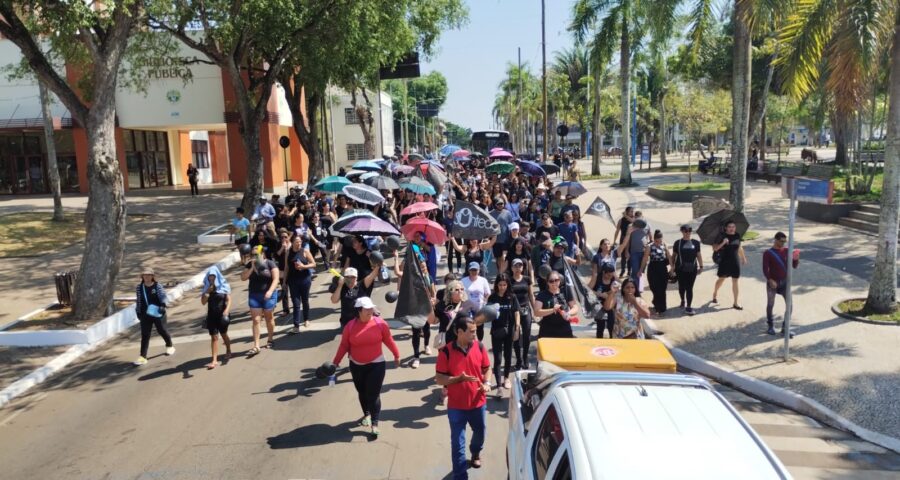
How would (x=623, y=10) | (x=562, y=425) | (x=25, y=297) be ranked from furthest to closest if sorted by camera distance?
1. (x=623, y=10)
2. (x=25, y=297)
3. (x=562, y=425)

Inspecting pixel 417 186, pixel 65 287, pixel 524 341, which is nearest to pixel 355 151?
pixel 417 186

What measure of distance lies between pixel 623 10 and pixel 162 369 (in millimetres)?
26130

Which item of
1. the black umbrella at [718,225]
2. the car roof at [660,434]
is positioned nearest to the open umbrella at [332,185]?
the black umbrella at [718,225]

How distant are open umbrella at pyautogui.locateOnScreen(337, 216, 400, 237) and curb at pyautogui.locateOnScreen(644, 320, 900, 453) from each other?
4770 millimetres

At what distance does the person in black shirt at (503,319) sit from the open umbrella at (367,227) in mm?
3163

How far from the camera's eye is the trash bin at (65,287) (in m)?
12.4

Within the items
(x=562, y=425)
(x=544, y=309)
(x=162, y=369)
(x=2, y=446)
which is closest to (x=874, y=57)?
(x=544, y=309)

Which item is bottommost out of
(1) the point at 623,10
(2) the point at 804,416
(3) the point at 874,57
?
(2) the point at 804,416

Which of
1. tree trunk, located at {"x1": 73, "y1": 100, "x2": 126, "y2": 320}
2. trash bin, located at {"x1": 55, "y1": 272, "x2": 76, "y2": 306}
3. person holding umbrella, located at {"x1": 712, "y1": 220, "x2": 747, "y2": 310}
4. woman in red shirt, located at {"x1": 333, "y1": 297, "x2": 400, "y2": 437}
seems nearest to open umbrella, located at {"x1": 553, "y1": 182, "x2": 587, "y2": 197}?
person holding umbrella, located at {"x1": 712, "y1": 220, "x2": 747, "y2": 310}

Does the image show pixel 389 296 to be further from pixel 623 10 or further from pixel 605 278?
pixel 623 10

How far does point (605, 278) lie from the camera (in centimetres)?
907

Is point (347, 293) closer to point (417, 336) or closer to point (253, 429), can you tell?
point (417, 336)

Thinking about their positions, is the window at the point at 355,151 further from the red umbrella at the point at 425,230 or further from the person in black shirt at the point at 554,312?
the person in black shirt at the point at 554,312

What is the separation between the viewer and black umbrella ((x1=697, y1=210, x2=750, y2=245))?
1123cm
